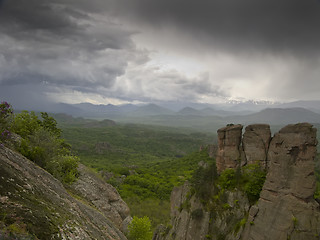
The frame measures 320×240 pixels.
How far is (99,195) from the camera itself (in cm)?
2259

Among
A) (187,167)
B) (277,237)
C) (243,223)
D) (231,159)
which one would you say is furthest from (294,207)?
(187,167)

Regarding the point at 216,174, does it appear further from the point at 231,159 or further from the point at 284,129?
the point at 284,129

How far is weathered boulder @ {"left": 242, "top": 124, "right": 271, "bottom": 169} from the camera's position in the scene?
2875cm

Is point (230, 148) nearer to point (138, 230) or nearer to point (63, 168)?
point (138, 230)

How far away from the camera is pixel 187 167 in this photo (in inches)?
4742

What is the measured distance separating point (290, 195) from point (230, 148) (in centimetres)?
1180

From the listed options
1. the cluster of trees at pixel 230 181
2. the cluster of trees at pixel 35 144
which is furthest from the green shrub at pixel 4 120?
the cluster of trees at pixel 230 181

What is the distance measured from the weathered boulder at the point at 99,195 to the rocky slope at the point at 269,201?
13.0m

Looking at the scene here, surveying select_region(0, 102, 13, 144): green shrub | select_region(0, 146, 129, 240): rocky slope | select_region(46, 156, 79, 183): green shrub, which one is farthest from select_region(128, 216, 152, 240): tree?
select_region(0, 102, 13, 144): green shrub

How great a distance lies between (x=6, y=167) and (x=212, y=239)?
92.7 feet

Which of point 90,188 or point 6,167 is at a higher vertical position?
point 6,167

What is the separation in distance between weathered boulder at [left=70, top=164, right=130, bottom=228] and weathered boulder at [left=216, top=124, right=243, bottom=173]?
18.2 m

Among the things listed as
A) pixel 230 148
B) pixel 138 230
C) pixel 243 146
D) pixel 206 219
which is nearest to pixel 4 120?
pixel 138 230

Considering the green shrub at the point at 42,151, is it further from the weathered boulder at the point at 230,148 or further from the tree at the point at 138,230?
the weathered boulder at the point at 230,148
